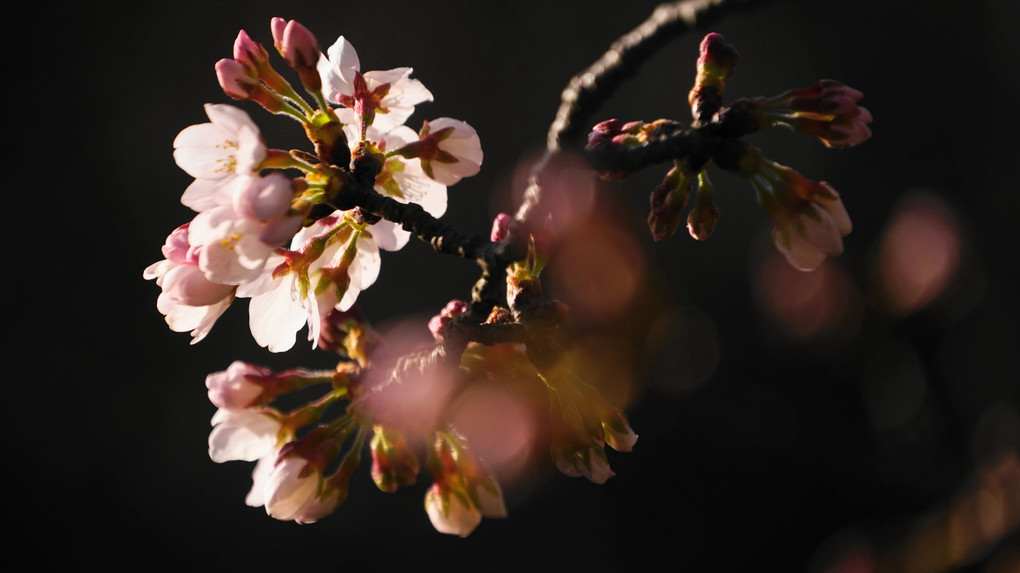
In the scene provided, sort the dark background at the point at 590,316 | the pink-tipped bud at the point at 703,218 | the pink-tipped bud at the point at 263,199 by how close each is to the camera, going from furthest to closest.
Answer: the dark background at the point at 590,316 → the pink-tipped bud at the point at 703,218 → the pink-tipped bud at the point at 263,199

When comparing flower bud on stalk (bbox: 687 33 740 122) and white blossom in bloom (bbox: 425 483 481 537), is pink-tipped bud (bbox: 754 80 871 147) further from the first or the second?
white blossom in bloom (bbox: 425 483 481 537)

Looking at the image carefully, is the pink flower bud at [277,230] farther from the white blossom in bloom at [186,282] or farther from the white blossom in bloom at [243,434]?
the white blossom in bloom at [243,434]

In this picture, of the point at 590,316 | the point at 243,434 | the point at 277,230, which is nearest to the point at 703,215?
the point at 277,230

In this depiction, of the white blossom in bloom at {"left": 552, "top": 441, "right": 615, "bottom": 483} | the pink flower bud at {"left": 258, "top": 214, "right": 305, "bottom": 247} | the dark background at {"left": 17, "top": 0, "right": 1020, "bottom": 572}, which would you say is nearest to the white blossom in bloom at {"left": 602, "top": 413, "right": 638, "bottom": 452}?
the white blossom in bloom at {"left": 552, "top": 441, "right": 615, "bottom": 483}

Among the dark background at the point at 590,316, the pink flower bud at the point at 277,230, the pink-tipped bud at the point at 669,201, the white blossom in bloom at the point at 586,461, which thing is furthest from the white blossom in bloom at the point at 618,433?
the dark background at the point at 590,316

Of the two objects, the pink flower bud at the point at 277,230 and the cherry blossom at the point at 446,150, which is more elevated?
the pink flower bud at the point at 277,230

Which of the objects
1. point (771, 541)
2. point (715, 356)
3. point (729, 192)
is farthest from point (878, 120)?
point (771, 541)

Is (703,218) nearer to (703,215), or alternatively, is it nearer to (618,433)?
(703,215)
